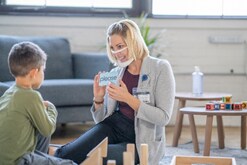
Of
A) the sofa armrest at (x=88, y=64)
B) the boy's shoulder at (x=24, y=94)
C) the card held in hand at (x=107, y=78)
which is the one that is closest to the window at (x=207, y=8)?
the sofa armrest at (x=88, y=64)

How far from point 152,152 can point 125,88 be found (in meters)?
0.32

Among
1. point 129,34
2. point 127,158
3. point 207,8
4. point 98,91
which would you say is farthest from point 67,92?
point 127,158

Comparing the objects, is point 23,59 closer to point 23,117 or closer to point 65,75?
point 23,117

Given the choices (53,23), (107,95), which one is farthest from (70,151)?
(53,23)

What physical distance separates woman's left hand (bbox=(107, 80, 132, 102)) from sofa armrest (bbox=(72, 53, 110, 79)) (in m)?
1.67

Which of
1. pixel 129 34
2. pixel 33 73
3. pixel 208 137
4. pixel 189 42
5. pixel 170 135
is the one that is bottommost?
pixel 170 135

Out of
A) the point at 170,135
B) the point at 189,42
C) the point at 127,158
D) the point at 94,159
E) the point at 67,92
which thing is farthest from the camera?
the point at 189,42

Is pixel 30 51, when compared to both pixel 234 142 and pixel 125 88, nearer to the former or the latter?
pixel 125 88

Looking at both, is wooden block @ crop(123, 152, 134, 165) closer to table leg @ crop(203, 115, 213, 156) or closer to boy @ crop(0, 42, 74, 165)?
boy @ crop(0, 42, 74, 165)

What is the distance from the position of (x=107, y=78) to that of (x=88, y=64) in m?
1.84

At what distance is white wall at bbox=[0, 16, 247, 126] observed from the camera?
4520 mm

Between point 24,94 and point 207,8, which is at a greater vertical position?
point 207,8

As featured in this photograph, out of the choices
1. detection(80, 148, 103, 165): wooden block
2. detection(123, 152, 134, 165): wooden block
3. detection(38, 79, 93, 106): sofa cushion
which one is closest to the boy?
detection(80, 148, 103, 165): wooden block

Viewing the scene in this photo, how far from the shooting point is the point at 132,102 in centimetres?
225
